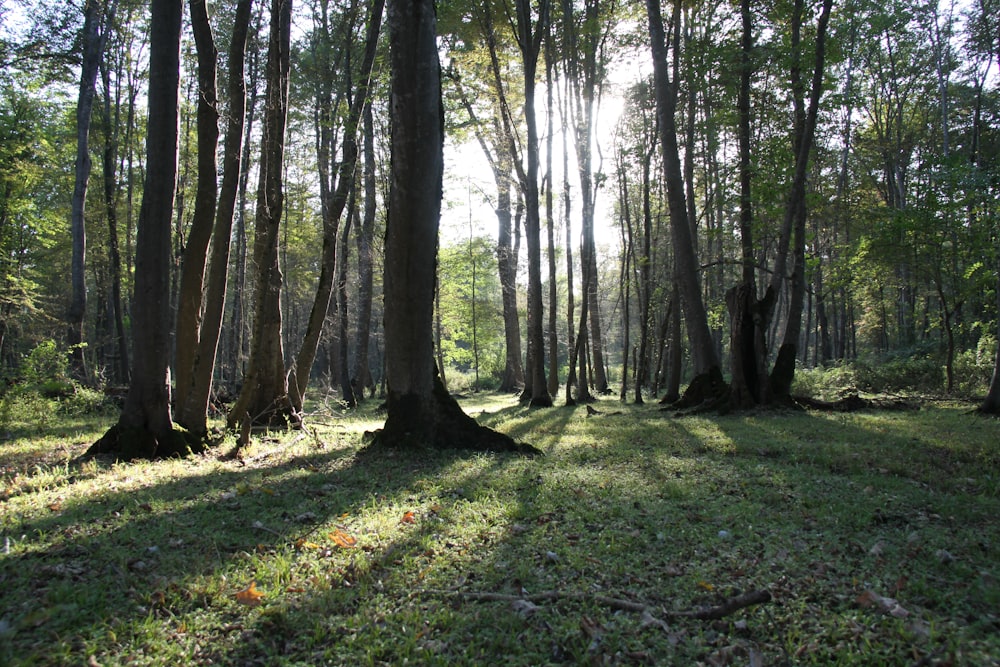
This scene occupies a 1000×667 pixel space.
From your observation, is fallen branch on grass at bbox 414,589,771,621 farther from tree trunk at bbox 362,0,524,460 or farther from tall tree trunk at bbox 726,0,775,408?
tall tree trunk at bbox 726,0,775,408

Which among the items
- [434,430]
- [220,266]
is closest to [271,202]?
[220,266]

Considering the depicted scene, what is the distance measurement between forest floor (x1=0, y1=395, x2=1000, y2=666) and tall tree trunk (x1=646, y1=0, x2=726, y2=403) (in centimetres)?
638

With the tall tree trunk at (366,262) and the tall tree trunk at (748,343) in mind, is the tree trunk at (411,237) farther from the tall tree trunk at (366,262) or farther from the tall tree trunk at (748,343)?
the tall tree trunk at (366,262)

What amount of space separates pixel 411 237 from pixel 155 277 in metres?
3.46

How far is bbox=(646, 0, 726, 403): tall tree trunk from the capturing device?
43.3ft

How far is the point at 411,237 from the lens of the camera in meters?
7.54

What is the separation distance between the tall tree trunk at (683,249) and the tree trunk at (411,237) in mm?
7565

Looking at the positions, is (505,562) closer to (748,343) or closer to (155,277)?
(155,277)

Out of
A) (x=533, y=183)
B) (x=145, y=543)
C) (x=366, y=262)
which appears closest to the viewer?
(x=145, y=543)

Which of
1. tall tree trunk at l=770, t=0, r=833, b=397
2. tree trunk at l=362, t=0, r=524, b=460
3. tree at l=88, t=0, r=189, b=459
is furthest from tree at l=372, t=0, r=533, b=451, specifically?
tall tree trunk at l=770, t=0, r=833, b=397

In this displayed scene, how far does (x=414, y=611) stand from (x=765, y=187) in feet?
41.4

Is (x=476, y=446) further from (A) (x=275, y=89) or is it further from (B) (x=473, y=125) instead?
(B) (x=473, y=125)

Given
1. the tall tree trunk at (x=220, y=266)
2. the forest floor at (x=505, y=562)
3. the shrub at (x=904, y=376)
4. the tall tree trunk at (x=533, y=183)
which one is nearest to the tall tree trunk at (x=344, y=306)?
the tall tree trunk at (x=533, y=183)

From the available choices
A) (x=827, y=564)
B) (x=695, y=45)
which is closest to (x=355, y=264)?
(x=695, y=45)
